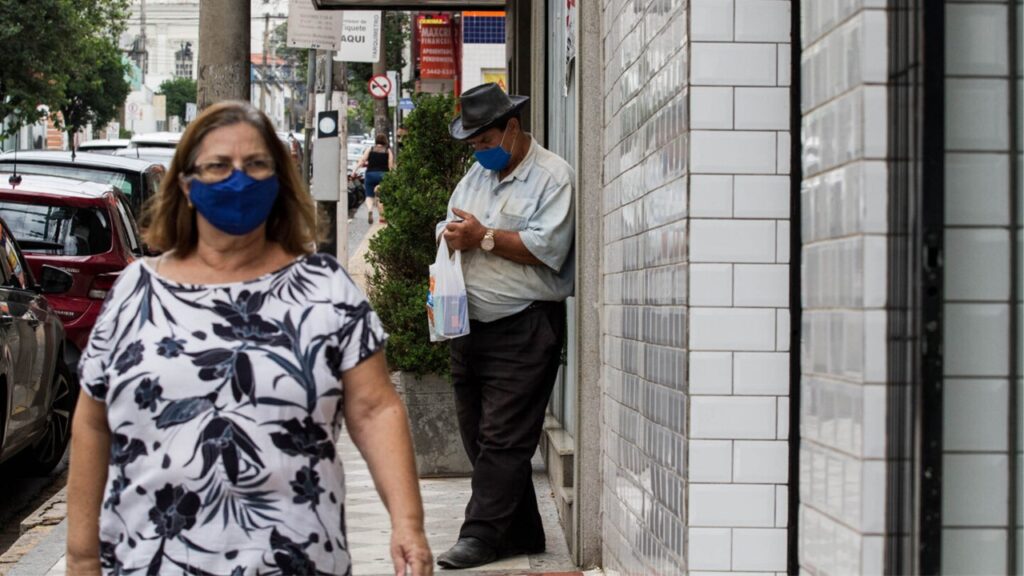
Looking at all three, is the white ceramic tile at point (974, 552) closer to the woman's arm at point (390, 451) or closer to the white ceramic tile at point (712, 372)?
the woman's arm at point (390, 451)

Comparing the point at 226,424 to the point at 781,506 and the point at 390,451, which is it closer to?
the point at 390,451

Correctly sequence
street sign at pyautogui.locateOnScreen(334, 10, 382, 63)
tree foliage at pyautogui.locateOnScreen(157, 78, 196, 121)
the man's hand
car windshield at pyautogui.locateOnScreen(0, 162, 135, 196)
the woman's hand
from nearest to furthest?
the woman's hand
the man's hand
car windshield at pyautogui.locateOnScreen(0, 162, 135, 196)
street sign at pyautogui.locateOnScreen(334, 10, 382, 63)
tree foliage at pyautogui.locateOnScreen(157, 78, 196, 121)

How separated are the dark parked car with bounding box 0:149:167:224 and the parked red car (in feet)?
6.16

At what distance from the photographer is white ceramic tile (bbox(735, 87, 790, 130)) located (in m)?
4.02

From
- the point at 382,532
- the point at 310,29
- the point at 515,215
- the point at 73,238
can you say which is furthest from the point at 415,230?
the point at 310,29

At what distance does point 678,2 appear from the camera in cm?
423

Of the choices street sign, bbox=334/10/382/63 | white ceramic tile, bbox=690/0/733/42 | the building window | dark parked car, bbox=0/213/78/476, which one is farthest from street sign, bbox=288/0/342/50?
the building window

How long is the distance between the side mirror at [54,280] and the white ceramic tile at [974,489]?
7433 millimetres

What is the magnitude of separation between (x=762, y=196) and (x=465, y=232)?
7.87 feet

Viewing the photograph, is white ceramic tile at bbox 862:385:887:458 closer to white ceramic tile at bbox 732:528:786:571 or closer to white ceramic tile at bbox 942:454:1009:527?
white ceramic tile at bbox 942:454:1009:527

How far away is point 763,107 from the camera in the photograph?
4.02 meters

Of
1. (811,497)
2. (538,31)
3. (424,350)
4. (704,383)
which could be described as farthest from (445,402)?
(811,497)

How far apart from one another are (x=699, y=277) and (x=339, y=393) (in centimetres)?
127

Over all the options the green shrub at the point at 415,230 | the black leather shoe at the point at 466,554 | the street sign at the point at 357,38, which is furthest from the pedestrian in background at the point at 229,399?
the street sign at the point at 357,38
